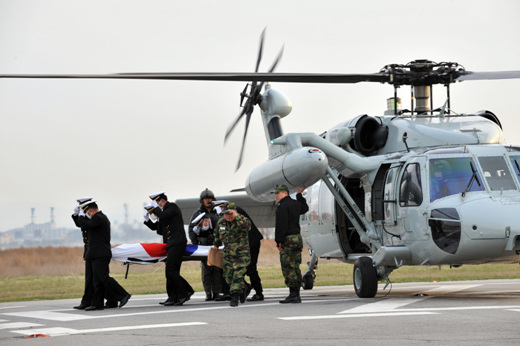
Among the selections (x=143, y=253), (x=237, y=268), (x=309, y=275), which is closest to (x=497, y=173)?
(x=237, y=268)

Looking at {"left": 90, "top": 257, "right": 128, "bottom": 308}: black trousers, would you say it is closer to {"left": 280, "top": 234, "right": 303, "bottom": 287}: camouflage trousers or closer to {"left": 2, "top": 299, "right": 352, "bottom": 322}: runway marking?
{"left": 2, "top": 299, "right": 352, "bottom": 322}: runway marking

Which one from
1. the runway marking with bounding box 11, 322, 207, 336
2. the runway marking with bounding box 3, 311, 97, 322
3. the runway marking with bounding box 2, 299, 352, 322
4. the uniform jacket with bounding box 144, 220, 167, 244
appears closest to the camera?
the runway marking with bounding box 11, 322, 207, 336

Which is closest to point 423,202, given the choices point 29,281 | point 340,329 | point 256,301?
point 256,301

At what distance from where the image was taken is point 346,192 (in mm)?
15781

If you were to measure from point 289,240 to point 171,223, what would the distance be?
2.36 meters

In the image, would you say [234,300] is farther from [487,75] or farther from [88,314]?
[487,75]

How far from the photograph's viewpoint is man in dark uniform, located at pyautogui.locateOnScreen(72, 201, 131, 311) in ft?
48.7

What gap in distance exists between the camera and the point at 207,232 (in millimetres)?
16531

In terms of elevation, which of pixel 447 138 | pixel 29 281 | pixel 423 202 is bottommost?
pixel 29 281

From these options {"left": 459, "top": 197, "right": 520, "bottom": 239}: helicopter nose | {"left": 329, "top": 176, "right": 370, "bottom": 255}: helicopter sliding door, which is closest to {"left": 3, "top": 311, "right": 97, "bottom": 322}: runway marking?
{"left": 329, "top": 176, "right": 370, "bottom": 255}: helicopter sliding door

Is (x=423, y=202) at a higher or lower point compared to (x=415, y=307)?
higher

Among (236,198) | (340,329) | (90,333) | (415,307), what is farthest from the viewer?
(236,198)

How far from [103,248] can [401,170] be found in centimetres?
540

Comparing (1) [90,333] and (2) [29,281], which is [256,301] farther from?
(2) [29,281]
